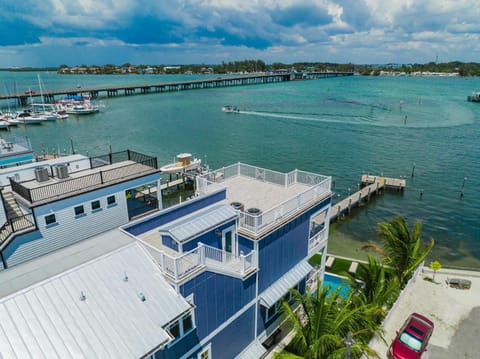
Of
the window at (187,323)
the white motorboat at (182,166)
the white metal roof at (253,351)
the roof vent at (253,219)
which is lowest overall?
the white metal roof at (253,351)

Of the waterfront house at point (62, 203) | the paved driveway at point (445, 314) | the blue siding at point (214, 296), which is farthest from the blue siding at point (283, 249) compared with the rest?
the waterfront house at point (62, 203)

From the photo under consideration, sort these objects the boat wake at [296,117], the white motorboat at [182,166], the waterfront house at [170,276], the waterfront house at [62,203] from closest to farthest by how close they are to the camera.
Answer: the waterfront house at [170,276] < the waterfront house at [62,203] < the white motorboat at [182,166] < the boat wake at [296,117]

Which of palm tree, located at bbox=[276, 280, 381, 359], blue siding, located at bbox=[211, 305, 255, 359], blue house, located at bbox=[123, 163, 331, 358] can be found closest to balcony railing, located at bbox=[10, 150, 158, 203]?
blue house, located at bbox=[123, 163, 331, 358]

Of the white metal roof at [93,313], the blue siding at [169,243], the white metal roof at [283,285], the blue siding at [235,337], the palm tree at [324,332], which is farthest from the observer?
the white metal roof at [283,285]

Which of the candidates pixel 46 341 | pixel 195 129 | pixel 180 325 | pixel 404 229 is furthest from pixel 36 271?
pixel 195 129

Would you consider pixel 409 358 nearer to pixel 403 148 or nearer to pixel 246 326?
pixel 246 326

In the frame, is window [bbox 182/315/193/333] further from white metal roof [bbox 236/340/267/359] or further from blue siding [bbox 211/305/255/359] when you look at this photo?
white metal roof [bbox 236/340/267/359]

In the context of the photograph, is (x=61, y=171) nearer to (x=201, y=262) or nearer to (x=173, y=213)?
(x=173, y=213)

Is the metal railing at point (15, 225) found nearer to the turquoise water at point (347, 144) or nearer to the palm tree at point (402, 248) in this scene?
the palm tree at point (402, 248)
